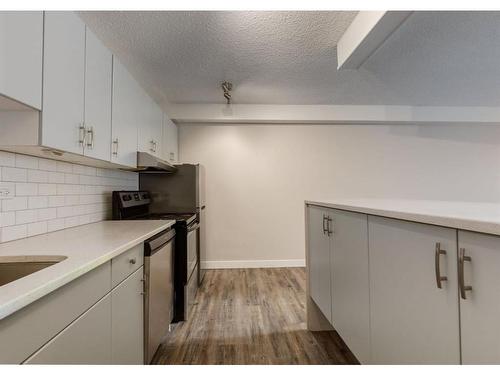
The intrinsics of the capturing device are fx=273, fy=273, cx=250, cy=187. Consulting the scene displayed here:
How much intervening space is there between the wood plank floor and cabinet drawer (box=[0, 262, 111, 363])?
1007 mm

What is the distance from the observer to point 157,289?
5.74 feet

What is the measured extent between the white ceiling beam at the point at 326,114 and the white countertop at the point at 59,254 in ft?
7.34

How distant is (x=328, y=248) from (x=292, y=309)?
3.44 ft

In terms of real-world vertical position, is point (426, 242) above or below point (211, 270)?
above

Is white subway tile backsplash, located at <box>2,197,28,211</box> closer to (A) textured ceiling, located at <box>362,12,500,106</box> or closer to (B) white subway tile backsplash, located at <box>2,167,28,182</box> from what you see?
(B) white subway tile backsplash, located at <box>2,167,28,182</box>

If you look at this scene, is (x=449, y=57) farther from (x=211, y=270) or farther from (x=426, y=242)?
(x=211, y=270)

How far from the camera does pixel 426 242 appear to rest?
888 millimetres

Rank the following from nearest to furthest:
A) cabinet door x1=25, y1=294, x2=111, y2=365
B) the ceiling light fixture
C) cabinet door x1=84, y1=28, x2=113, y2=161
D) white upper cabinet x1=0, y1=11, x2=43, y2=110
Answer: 1. cabinet door x1=25, y1=294, x2=111, y2=365
2. white upper cabinet x1=0, y1=11, x2=43, y2=110
3. cabinet door x1=84, y1=28, x2=113, y2=161
4. the ceiling light fixture

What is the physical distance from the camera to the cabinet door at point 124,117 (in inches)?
75.6

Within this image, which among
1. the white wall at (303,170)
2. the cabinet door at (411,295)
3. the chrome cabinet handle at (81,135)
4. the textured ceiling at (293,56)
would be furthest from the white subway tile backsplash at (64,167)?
the white wall at (303,170)

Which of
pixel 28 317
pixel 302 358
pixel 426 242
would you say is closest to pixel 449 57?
pixel 426 242

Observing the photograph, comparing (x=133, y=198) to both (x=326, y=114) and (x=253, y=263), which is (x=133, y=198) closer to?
(x=253, y=263)

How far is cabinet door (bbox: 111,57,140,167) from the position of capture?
1.92 m

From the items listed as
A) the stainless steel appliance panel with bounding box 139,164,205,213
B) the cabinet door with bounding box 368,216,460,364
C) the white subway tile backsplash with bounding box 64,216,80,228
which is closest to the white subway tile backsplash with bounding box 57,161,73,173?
the white subway tile backsplash with bounding box 64,216,80,228
